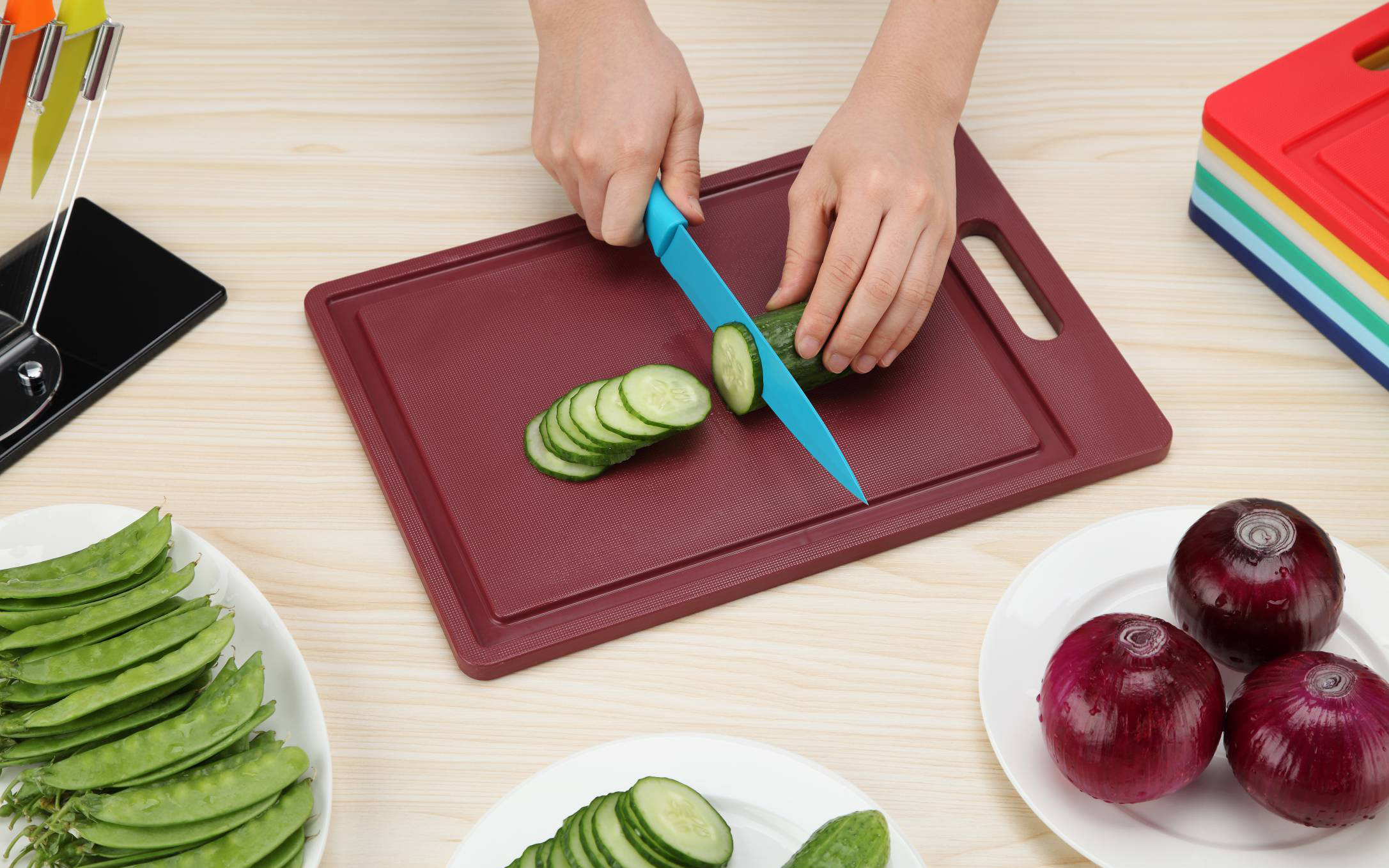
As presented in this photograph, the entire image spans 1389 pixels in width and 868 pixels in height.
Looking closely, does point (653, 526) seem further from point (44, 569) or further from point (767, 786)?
point (44, 569)

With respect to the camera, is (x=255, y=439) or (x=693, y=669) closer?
(x=693, y=669)

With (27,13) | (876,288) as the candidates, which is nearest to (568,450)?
(876,288)

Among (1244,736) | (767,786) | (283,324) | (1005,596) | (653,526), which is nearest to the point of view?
(1244,736)

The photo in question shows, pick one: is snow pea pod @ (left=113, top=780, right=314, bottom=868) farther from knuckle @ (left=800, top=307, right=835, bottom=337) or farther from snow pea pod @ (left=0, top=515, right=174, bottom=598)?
knuckle @ (left=800, top=307, right=835, bottom=337)

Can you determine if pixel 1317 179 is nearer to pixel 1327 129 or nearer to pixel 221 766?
pixel 1327 129

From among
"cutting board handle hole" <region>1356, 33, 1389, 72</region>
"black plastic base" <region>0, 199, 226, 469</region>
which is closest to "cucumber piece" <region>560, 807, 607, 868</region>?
"black plastic base" <region>0, 199, 226, 469</region>

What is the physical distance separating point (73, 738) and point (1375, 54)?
2036 millimetres

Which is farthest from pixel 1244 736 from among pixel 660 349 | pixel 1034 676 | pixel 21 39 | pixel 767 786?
pixel 21 39

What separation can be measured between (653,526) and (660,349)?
0.29 metres

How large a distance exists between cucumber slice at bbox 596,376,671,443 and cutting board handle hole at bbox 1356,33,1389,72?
4.07 ft

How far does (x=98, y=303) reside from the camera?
1866 millimetres

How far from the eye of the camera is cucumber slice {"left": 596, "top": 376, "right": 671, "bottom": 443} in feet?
5.36

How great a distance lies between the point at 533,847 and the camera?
1.29 m

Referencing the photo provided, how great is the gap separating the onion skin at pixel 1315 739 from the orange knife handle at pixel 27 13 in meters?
1.64
